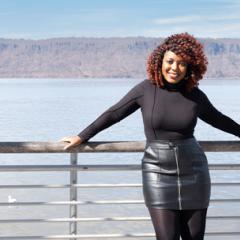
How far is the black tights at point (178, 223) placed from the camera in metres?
3.04

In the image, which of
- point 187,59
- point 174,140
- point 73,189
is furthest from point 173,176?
point 73,189

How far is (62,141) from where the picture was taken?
3.60 m

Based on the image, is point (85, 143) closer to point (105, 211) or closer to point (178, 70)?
point (178, 70)

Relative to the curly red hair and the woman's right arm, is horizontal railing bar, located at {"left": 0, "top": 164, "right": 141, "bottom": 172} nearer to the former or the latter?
the woman's right arm

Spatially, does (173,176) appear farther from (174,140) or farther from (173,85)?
(173,85)

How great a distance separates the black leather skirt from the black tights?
0.12 feet

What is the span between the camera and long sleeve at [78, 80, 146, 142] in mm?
3152

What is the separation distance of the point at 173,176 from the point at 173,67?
20.9 inches

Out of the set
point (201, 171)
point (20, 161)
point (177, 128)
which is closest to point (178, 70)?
point (177, 128)

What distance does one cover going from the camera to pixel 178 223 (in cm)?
308

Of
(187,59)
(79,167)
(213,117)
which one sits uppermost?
(187,59)

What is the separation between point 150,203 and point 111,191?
72.2ft

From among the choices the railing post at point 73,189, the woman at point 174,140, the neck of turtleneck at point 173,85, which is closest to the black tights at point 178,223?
the woman at point 174,140

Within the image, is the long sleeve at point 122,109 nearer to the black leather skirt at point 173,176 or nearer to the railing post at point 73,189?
the black leather skirt at point 173,176
